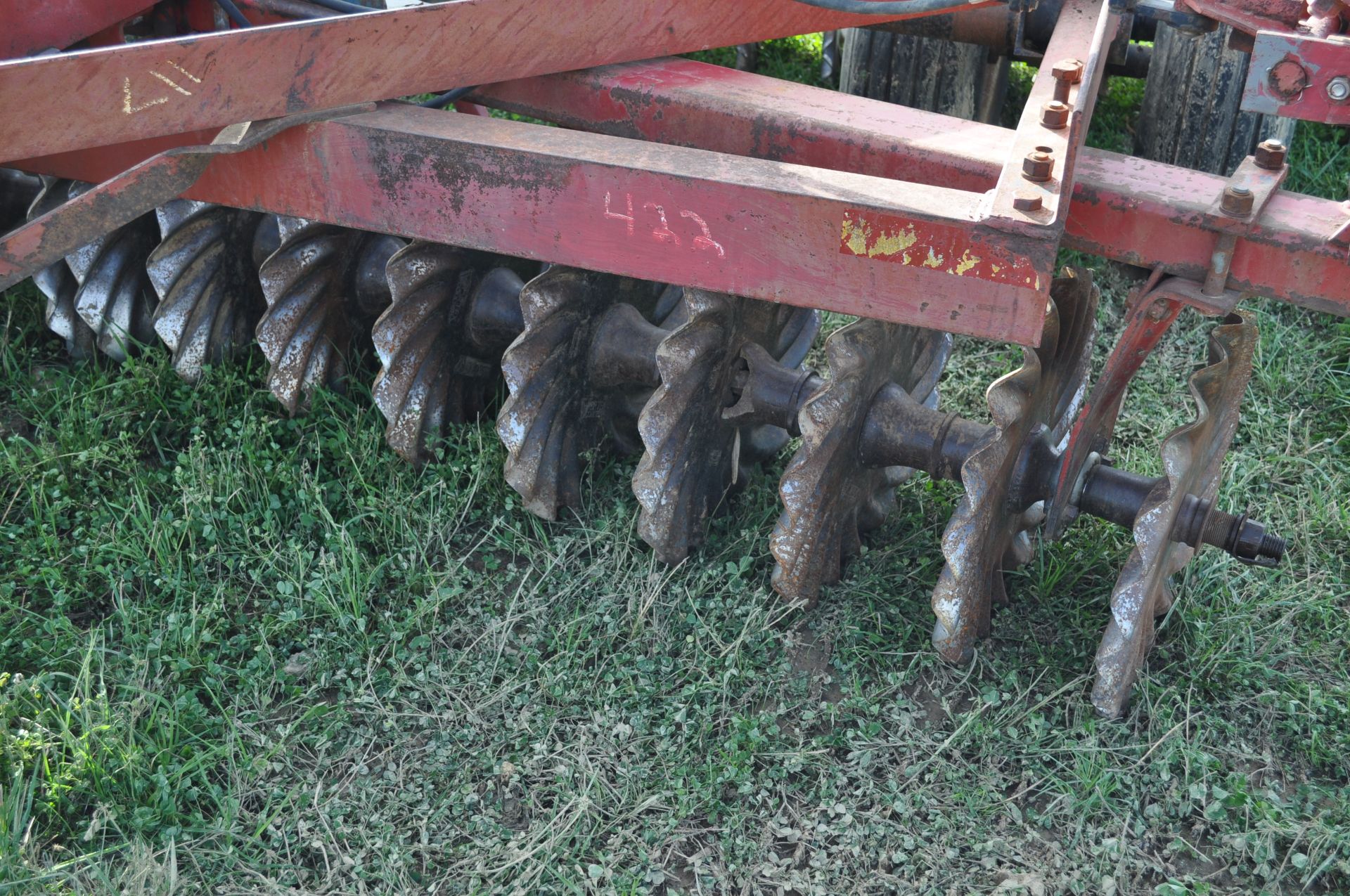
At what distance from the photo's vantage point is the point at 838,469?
8.05 feet

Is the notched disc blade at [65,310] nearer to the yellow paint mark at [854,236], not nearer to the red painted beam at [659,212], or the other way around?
the red painted beam at [659,212]

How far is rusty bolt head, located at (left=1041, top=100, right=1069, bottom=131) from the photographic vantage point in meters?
2.18

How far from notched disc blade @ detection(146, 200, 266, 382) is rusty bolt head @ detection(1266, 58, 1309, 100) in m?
2.17

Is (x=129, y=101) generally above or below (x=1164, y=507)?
above

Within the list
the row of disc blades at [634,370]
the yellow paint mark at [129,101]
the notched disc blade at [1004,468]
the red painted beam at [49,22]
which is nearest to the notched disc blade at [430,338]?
the row of disc blades at [634,370]

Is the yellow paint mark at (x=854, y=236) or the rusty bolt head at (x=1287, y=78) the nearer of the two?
the rusty bolt head at (x=1287, y=78)

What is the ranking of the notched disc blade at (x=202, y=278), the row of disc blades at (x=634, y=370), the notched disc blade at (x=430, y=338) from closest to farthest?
the row of disc blades at (x=634, y=370)
the notched disc blade at (x=430, y=338)
the notched disc blade at (x=202, y=278)

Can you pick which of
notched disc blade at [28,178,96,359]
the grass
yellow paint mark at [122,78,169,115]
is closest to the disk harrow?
yellow paint mark at [122,78,169,115]

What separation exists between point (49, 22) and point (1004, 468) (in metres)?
2.01

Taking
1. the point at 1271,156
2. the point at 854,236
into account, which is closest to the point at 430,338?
the point at 854,236

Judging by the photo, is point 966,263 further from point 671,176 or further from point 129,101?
point 129,101

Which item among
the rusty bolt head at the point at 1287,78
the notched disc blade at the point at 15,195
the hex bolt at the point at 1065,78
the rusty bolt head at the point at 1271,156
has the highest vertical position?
the rusty bolt head at the point at 1287,78

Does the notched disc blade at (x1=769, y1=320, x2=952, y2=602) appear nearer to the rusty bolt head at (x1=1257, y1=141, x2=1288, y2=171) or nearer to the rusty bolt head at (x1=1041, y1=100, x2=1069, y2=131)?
the rusty bolt head at (x1=1041, y1=100, x2=1069, y2=131)

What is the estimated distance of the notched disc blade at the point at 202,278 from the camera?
2.94 meters
